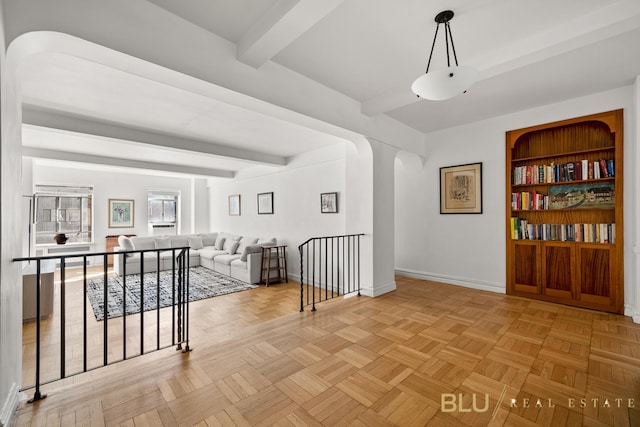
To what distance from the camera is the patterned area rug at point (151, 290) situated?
411 cm

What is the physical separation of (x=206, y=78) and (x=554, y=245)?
15.1 feet

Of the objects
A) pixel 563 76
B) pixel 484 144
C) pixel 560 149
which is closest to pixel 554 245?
pixel 560 149

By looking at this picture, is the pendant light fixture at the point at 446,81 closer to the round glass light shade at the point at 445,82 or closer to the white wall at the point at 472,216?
the round glass light shade at the point at 445,82

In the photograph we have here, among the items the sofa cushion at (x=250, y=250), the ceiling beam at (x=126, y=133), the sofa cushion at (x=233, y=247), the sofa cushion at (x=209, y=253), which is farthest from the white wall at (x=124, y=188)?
the sofa cushion at (x=250, y=250)

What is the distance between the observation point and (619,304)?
3.23 m

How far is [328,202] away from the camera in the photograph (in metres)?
5.13

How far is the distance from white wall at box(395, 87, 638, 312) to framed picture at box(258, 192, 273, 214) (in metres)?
2.86

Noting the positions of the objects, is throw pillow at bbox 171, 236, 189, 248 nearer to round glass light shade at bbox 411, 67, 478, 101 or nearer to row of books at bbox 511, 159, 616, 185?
round glass light shade at bbox 411, 67, 478, 101

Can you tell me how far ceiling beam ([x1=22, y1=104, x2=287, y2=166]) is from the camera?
11.2 feet

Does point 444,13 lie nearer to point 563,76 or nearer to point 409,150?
point 563,76

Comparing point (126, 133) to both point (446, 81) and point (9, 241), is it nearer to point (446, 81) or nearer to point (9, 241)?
point (9, 241)

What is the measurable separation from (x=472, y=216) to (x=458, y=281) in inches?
43.5

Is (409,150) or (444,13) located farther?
(409,150)

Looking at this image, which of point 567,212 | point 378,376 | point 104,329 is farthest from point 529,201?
point 104,329
